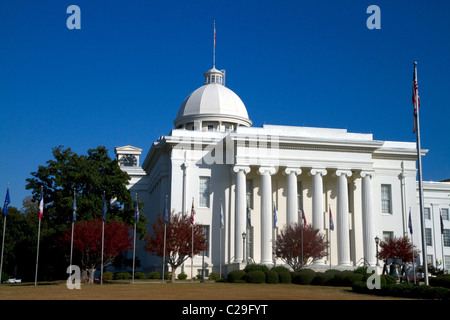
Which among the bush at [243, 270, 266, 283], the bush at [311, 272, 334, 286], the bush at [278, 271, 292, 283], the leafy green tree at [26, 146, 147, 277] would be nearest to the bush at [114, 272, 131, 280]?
the leafy green tree at [26, 146, 147, 277]

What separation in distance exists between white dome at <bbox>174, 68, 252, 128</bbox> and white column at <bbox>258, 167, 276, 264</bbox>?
606 inches

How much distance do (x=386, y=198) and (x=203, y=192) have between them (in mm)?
20932

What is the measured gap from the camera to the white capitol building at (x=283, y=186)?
60750 mm

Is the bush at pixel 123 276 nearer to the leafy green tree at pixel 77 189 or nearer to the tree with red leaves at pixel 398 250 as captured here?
the leafy green tree at pixel 77 189

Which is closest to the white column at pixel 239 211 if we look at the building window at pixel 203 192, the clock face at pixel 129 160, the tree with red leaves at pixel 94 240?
the building window at pixel 203 192

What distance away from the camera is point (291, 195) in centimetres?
6122

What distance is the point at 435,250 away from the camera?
258 ft

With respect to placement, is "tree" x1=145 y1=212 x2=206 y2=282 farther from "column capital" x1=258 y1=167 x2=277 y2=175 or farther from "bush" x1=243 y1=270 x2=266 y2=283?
"column capital" x1=258 y1=167 x2=277 y2=175

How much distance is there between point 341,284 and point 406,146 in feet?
99.7

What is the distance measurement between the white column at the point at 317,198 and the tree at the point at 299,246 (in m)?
4.82

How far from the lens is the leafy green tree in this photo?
5559 centimetres

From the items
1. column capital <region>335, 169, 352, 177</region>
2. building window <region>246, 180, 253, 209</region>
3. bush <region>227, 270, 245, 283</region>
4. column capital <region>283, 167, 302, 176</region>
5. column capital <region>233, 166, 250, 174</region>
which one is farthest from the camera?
building window <region>246, 180, 253, 209</region>

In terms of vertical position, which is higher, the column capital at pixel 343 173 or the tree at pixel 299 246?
the column capital at pixel 343 173
